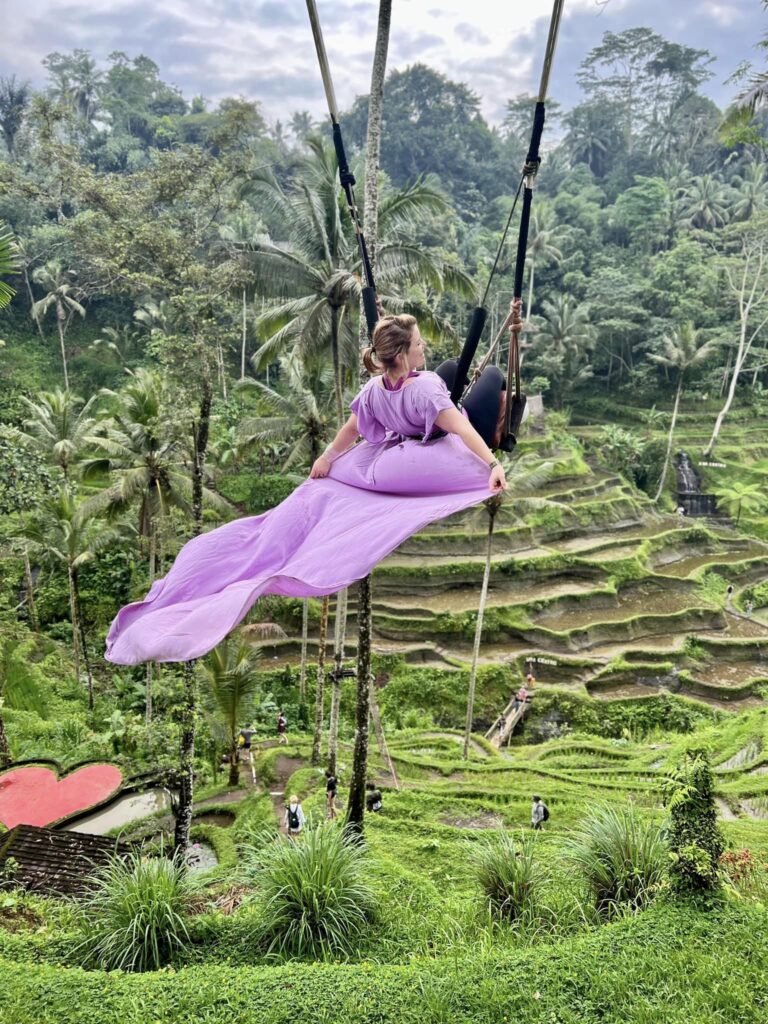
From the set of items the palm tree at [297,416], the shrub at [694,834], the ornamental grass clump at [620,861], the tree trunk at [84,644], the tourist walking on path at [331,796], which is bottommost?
the tree trunk at [84,644]

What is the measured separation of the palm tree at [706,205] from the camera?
3644cm

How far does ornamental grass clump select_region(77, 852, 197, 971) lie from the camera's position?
3.80 m

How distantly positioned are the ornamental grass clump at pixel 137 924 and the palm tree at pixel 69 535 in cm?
894

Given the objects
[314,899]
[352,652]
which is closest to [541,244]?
[352,652]

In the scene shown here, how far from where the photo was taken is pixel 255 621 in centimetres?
Result: 1686

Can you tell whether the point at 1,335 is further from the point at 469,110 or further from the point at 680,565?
the point at 469,110

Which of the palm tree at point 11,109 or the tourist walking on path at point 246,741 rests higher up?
the palm tree at point 11,109

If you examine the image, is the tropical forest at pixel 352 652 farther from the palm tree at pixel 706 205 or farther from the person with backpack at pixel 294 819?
the palm tree at pixel 706 205

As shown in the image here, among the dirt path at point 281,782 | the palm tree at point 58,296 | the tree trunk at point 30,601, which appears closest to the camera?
the dirt path at point 281,782

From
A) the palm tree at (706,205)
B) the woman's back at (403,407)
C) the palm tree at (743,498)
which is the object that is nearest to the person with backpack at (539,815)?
the woman's back at (403,407)

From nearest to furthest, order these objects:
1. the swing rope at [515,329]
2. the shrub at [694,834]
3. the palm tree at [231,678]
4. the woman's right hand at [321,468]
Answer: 1. the swing rope at [515,329]
2. the woman's right hand at [321,468]
3. the shrub at [694,834]
4. the palm tree at [231,678]

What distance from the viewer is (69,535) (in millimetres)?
12711

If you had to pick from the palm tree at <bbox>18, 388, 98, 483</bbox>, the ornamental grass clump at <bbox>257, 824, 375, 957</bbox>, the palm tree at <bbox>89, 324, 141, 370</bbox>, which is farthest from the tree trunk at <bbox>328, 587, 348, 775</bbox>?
the palm tree at <bbox>89, 324, 141, 370</bbox>

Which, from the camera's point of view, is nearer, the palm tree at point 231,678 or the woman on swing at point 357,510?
the woman on swing at point 357,510
